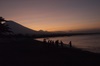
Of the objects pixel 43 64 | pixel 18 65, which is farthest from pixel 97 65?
pixel 18 65

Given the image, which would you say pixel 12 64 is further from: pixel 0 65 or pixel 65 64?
pixel 65 64

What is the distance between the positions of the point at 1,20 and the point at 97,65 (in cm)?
2833

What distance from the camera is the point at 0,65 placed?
1408 cm

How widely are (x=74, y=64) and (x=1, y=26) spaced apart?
26716 millimetres

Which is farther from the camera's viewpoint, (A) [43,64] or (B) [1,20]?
(B) [1,20]

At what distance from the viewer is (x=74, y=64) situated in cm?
1482

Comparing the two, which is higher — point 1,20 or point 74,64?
point 1,20

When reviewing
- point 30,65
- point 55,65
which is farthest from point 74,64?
point 30,65

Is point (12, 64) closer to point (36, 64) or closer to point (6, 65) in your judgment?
point (6, 65)

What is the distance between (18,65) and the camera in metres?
14.2

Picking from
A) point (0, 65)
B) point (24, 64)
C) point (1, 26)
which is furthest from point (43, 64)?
point (1, 26)

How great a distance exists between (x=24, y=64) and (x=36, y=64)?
0.99m

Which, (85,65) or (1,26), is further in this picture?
(1,26)

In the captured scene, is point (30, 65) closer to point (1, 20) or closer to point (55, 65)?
point (55, 65)
